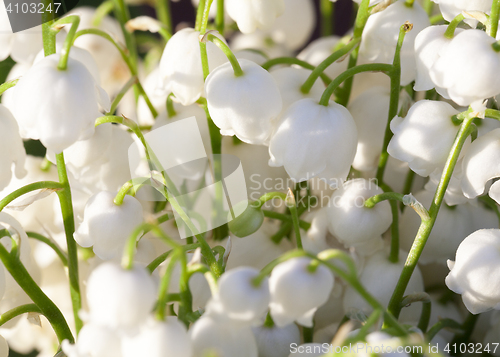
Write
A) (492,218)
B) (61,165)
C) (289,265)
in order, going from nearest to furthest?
(289,265) → (61,165) → (492,218)

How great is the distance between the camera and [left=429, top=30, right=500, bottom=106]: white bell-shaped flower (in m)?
0.34

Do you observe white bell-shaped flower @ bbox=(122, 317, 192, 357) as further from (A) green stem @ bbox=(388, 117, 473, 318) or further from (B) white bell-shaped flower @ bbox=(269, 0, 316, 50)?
(B) white bell-shaped flower @ bbox=(269, 0, 316, 50)

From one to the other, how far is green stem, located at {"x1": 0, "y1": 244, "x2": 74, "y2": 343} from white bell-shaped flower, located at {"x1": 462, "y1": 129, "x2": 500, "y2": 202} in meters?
0.29

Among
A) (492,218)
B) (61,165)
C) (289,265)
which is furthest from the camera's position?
(492,218)

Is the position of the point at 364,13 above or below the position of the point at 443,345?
above

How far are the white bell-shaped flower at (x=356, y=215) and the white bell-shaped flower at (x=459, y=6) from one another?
139 millimetres

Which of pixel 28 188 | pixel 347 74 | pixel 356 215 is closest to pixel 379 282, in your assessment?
pixel 356 215

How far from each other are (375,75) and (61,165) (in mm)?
320

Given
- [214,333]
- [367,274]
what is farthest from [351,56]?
[214,333]

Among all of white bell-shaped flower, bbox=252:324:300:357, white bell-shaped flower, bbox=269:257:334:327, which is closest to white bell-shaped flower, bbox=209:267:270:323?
white bell-shaped flower, bbox=269:257:334:327

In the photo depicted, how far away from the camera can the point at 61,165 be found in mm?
382

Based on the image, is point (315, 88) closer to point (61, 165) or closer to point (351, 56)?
point (351, 56)

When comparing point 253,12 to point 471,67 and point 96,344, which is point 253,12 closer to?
point 471,67

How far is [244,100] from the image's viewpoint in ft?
1.27
